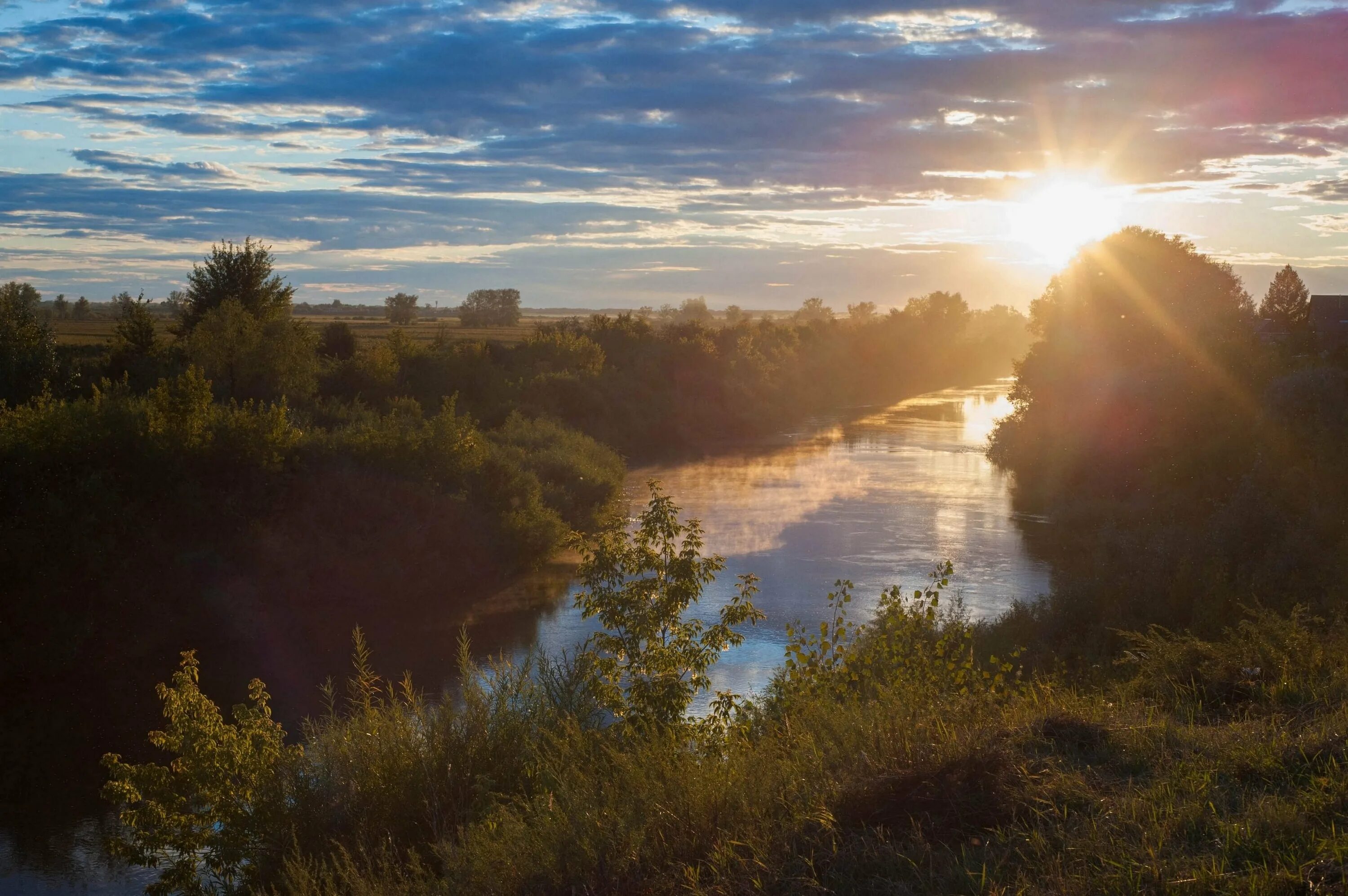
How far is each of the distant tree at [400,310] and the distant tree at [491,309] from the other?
5.34 meters

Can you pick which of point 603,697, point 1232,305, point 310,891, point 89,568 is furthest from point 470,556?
point 1232,305

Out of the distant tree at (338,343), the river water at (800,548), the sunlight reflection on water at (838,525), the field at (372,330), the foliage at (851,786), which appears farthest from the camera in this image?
the field at (372,330)

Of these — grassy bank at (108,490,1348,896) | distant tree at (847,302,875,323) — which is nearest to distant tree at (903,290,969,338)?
distant tree at (847,302,875,323)

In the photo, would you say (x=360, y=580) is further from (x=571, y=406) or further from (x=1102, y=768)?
(x=571, y=406)

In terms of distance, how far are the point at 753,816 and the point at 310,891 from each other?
3.57 m

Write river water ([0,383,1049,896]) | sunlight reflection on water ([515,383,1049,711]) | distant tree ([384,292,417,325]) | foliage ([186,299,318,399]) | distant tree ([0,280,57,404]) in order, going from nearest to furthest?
river water ([0,383,1049,896]), sunlight reflection on water ([515,383,1049,711]), distant tree ([0,280,57,404]), foliage ([186,299,318,399]), distant tree ([384,292,417,325])

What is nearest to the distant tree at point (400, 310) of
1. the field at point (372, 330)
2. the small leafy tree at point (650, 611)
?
the field at point (372, 330)

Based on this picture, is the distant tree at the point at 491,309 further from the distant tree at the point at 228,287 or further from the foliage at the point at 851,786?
the foliage at the point at 851,786

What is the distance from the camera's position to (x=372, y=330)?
264ft

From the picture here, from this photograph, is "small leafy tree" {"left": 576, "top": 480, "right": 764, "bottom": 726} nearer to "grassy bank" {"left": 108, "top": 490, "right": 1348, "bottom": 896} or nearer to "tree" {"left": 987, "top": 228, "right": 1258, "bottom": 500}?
"grassy bank" {"left": 108, "top": 490, "right": 1348, "bottom": 896}

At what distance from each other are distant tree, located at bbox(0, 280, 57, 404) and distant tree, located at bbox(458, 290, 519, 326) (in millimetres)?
73570

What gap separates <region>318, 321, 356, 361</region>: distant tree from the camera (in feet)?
151

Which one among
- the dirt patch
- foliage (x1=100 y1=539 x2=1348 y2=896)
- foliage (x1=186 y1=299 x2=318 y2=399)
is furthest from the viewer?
foliage (x1=186 y1=299 x2=318 y2=399)

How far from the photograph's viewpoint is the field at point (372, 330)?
52.2 metres
